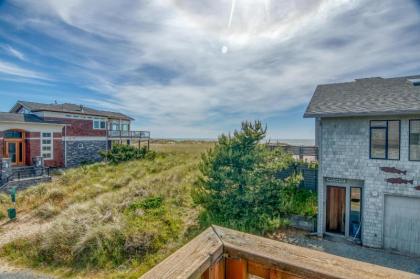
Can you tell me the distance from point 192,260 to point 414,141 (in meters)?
9.41

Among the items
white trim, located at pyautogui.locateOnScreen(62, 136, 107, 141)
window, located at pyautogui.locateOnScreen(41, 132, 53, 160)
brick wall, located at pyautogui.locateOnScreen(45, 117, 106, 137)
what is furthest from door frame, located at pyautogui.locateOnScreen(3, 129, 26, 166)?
white trim, located at pyautogui.locateOnScreen(62, 136, 107, 141)

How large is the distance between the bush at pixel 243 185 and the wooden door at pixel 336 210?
5.37ft

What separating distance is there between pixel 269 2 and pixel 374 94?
5847mm

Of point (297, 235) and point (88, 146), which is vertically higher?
point (88, 146)

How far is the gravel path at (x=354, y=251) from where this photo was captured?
712cm

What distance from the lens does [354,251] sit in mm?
7844

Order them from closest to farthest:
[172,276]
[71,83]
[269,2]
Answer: [172,276] < [269,2] < [71,83]

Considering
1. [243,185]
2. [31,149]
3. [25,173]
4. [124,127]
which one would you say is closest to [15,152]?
[31,149]

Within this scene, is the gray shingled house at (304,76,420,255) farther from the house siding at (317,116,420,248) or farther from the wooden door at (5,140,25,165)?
the wooden door at (5,140,25,165)

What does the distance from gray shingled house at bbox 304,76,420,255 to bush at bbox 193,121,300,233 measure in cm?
186

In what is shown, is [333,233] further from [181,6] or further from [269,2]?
[181,6]

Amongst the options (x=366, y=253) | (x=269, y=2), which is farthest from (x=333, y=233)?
(x=269, y=2)

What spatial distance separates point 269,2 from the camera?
6566 millimetres

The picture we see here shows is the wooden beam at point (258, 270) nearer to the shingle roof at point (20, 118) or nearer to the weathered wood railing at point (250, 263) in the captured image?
the weathered wood railing at point (250, 263)
